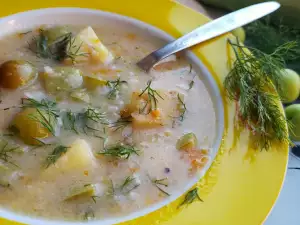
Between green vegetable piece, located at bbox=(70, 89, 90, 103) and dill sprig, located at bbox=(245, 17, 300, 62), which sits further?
dill sprig, located at bbox=(245, 17, 300, 62)

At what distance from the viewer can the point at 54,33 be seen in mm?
3150

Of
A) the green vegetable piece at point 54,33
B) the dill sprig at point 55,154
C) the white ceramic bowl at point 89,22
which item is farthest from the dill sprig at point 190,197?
the green vegetable piece at point 54,33

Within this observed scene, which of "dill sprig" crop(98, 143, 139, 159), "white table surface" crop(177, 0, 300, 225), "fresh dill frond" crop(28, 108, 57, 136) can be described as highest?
"fresh dill frond" crop(28, 108, 57, 136)

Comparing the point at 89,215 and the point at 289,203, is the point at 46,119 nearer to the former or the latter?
the point at 89,215

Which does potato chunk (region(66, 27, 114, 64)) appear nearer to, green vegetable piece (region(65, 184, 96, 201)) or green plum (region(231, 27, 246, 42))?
green vegetable piece (region(65, 184, 96, 201))

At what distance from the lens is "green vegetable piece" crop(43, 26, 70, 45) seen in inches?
123

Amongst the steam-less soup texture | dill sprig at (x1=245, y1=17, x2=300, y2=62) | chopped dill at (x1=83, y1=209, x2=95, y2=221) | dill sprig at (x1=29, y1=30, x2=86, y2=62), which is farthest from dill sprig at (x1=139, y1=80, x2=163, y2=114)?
dill sprig at (x1=245, y1=17, x2=300, y2=62)

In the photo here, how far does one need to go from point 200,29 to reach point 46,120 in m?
1.40

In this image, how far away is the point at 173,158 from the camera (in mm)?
2617

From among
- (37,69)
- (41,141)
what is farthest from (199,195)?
(37,69)

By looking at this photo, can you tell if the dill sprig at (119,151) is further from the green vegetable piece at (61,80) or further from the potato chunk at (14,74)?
the potato chunk at (14,74)

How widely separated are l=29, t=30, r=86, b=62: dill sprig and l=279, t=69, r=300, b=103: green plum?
1.51m

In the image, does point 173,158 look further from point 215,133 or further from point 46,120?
point 46,120

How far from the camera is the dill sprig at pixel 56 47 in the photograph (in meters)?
3.03
